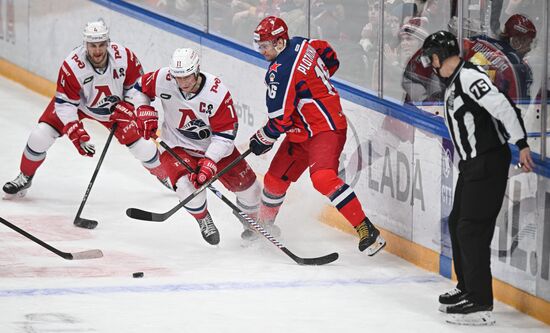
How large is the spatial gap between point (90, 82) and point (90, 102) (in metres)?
0.14

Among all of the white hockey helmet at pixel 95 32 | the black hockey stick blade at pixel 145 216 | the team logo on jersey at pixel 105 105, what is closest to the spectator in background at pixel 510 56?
the black hockey stick blade at pixel 145 216

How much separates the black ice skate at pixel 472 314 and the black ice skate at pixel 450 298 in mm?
68

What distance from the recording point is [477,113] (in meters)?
5.06

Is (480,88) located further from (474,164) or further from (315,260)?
(315,260)

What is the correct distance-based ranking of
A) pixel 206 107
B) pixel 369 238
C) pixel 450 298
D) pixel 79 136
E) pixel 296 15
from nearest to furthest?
pixel 450 298 < pixel 369 238 < pixel 206 107 < pixel 79 136 < pixel 296 15

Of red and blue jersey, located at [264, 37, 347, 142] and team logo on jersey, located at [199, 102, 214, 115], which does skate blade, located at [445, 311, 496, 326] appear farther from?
team logo on jersey, located at [199, 102, 214, 115]

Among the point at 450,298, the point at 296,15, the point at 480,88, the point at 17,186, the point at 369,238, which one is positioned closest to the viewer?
the point at 480,88

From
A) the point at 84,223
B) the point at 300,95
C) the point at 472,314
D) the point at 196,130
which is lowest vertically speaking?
the point at 84,223

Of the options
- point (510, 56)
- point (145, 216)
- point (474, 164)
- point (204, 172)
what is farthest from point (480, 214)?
point (145, 216)

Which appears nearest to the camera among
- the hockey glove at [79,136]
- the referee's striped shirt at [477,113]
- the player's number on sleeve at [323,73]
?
the referee's striped shirt at [477,113]

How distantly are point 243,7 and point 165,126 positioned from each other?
1.86 m

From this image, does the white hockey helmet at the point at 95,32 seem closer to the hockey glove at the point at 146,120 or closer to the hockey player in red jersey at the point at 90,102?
the hockey player in red jersey at the point at 90,102

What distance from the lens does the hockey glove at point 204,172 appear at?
628 cm

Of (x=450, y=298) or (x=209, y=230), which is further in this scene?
(x=209, y=230)
